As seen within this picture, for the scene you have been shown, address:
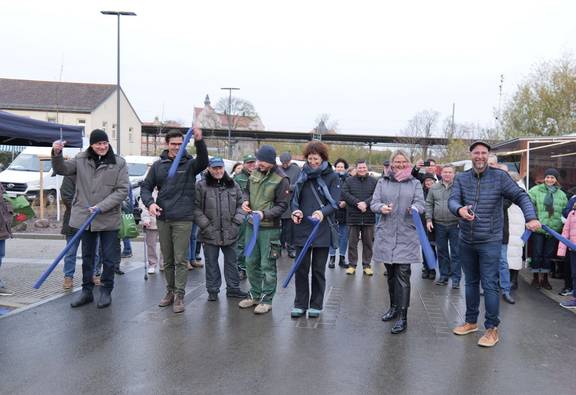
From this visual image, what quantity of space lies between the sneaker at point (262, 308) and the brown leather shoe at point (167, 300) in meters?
1.16

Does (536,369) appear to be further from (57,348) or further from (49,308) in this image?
(49,308)

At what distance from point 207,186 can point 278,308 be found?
1808 millimetres

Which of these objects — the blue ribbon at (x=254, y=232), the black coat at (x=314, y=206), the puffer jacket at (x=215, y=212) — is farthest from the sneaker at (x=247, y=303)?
the black coat at (x=314, y=206)

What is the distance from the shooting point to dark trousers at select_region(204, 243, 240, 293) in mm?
6848

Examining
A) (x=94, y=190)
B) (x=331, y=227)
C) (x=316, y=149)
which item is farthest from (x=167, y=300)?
(x=316, y=149)

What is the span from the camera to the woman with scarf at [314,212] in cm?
606

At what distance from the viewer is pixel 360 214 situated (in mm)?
9273

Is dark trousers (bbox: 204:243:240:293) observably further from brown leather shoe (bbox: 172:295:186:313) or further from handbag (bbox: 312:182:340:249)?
handbag (bbox: 312:182:340:249)

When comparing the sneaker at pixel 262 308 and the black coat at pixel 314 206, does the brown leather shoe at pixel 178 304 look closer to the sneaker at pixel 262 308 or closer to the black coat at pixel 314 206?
the sneaker at pixel 262 308

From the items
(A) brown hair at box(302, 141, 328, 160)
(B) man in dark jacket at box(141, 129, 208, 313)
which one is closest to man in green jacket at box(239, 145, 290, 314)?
(A) brown hair at box(302, 141, 328, 160)

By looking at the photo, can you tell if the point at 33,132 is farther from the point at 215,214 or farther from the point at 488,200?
the point at 488,200

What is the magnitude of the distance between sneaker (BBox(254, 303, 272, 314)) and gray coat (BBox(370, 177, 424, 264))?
58.5 inches

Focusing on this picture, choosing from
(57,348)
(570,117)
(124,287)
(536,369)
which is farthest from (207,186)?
(570,117)

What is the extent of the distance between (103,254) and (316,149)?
297cm
